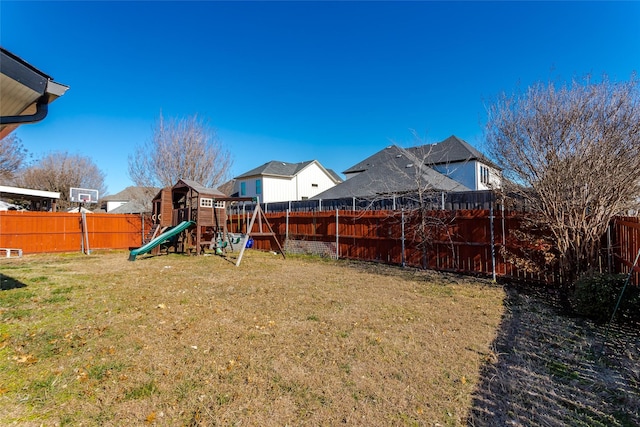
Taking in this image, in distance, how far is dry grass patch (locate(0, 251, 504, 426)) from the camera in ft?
8.29

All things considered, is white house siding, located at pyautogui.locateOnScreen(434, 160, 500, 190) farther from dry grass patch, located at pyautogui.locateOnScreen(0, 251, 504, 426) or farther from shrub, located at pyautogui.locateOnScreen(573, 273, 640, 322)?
shrub, located at pyautogui.locateOnScreen(573, 273, 640, 322)

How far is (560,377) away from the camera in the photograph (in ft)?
10.1

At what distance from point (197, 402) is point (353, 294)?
4103mm

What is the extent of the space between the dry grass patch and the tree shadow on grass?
0.33 ft

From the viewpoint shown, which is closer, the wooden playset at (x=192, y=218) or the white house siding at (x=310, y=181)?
the wooden playset at (x=192, y=218)

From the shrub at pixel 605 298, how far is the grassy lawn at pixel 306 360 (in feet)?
0.93

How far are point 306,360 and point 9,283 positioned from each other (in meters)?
7.75

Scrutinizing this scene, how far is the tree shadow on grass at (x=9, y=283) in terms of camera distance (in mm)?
6547

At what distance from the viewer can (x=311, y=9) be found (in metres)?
11.6

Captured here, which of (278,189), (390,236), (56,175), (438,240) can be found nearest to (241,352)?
(438,240)

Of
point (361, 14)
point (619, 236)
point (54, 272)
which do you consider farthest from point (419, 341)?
point (361, 14)

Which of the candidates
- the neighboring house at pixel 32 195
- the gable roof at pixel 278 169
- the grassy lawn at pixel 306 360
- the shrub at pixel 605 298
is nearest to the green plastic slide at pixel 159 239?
the grassy lawn at pixel 306 360

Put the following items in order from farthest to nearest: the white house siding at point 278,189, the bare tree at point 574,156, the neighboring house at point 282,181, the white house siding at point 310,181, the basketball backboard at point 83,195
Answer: the white house siding at point 310,181 → the neighboring house at point 282,181 → the white house siding at point 278,189 → the basketball backboard at point 83,195 → the bare tree at point 574,156

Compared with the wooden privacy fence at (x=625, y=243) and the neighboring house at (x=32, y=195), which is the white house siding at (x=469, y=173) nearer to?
the wooden privacy fence at (x=625, y=243)
